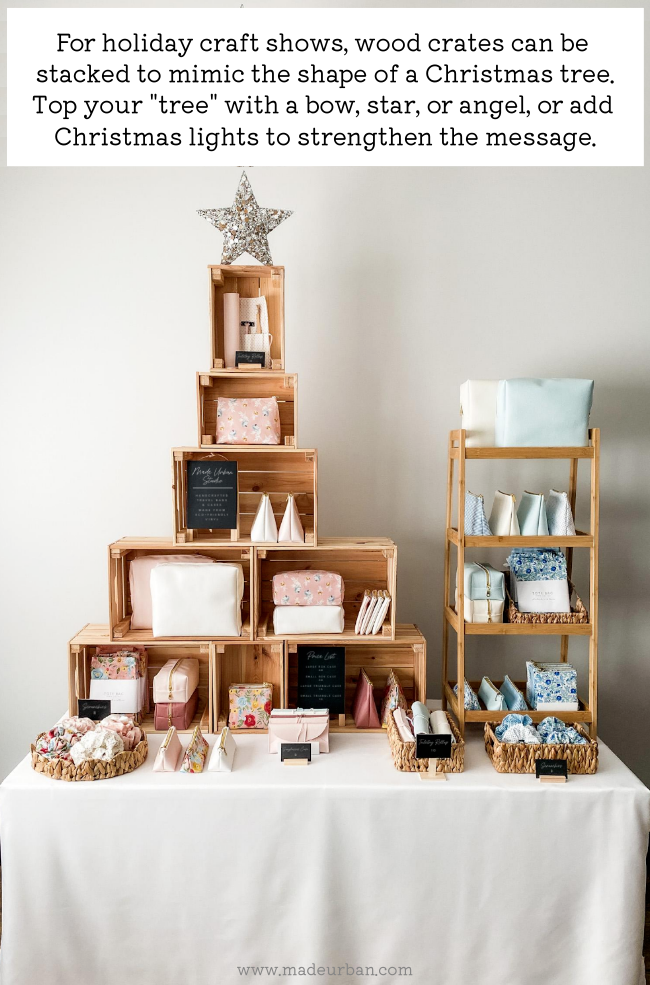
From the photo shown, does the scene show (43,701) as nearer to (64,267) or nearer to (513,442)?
(64,267)

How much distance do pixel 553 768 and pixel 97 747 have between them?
53.4 inches

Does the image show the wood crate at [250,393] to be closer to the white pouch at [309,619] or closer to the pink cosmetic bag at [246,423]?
the pink cosmetic bag at [246,423]

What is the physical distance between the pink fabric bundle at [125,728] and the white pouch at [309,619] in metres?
0.56

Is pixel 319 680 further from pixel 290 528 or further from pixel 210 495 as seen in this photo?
pixel 210 495

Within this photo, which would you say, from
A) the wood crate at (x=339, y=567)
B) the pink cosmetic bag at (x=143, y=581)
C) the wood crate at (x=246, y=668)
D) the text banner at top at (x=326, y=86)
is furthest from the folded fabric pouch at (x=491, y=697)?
the text banner at top at (x=326, y=86)

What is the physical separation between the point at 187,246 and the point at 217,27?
0.80m

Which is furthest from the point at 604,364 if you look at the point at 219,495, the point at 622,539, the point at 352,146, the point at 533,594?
the point at 219,495

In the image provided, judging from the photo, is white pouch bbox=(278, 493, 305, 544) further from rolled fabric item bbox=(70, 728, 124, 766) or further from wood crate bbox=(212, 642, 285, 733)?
rolled fabric item bbox=(70, 728, 124, 766)

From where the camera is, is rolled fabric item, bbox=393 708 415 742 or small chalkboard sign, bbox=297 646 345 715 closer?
rolled fabric item, bbox=393 708 415 742

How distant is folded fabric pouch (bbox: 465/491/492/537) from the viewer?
7.66ft

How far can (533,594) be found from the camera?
7.79 feet

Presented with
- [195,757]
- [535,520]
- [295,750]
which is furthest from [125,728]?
[535,520]

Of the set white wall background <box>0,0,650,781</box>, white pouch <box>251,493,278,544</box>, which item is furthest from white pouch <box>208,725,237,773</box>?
white wall background <box>0,0,650,781</box>

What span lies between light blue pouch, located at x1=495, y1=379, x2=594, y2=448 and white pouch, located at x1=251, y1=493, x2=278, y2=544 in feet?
2.70
